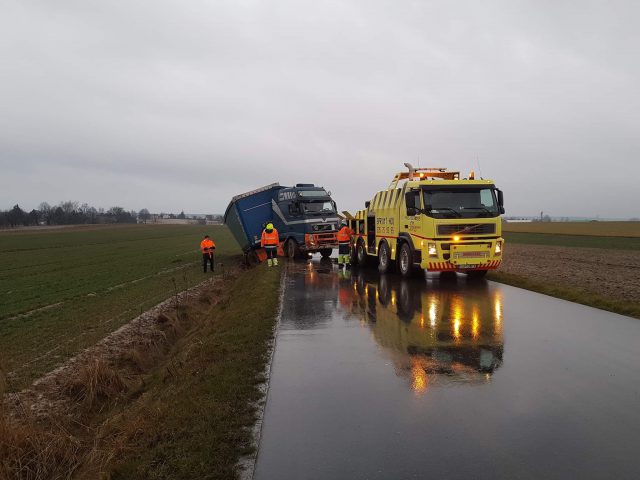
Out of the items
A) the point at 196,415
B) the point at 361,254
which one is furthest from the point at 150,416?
the point at 361,254

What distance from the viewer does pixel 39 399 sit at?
6379 millimetres

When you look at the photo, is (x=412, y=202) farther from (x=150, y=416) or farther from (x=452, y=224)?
(x=150, y=416)

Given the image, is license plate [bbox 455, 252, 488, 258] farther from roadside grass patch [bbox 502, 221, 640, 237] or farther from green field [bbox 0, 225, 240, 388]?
roadside grass patch [bbox 502, 221, 640, 237]

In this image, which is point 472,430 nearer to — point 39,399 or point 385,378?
point 385,378

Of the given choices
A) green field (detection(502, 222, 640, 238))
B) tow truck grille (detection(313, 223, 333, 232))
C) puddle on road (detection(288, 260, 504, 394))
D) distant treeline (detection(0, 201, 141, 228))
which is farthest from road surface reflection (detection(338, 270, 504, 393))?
distant treeline (detection(0, 201, 141, 228))

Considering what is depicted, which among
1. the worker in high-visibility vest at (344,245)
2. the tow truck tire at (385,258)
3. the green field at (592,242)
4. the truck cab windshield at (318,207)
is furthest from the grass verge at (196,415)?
the green field at (592,242)

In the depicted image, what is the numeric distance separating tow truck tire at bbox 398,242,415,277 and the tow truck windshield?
293 inches

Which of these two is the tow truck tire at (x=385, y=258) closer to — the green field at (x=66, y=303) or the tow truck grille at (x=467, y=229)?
the tow truck grille at (x=467, y=229)

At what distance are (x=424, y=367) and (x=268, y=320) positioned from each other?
3724 mm

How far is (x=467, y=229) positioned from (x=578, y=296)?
10.1 feet

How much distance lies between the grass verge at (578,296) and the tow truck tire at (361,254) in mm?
5327

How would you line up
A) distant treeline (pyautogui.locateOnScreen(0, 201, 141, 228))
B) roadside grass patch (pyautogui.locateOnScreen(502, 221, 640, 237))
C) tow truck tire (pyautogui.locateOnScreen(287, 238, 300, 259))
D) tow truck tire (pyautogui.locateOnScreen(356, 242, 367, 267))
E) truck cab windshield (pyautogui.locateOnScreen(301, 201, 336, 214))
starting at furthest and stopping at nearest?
distant treeline (pyautogui.locateOnScreen(0, 201, 141, 228))
roadside grass patch (pyautogui.locateOnScreen(502, 221, 640, 237))
tow truck tire (pyautogui.locateOnScreen(287, 238, 300, 259))
truck cab windshield (pyautogui.locateOnScreen(301, 201, 336, 214))
tow truck tire (pyautogui.locateOnScreen(356, 242, 367, 267))

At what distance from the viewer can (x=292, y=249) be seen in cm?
2134

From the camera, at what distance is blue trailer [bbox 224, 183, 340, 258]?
20469 millimetres
